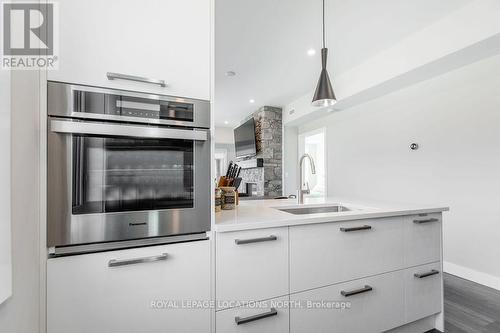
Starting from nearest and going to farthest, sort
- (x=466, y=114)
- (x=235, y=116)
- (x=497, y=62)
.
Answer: (x=497, y=62) → (x=466, y=114) → (x=235, y=116)

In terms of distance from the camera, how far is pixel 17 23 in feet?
2.42

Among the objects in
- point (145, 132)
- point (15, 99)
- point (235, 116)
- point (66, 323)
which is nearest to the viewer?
point (15, 99)

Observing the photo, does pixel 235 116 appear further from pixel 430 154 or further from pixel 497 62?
pixel 497 62

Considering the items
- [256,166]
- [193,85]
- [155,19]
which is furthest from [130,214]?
[256,166]

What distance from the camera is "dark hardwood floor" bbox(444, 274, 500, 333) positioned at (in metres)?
1.74

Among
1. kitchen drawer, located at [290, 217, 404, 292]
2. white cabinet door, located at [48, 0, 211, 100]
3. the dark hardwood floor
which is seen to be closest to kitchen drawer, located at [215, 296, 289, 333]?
kitchen drawer, located at [290, 217, 404, 292]

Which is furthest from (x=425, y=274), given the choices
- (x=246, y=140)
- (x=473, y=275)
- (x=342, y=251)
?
(x=246, y=140)

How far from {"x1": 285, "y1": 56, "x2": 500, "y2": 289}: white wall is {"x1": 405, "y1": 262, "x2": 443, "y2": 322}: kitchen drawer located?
114 centimetres

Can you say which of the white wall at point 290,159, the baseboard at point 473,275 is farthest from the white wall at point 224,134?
the baseboard at point 473,275

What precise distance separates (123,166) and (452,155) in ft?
11.3

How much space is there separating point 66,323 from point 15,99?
0.81 meters

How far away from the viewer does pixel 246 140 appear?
20.6ft

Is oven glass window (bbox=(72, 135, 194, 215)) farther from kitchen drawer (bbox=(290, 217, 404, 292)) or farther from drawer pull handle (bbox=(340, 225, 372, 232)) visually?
drawer pull handle (bbox=(340, 225, 372, 232))

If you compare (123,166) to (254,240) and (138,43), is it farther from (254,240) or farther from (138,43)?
(254,240)
